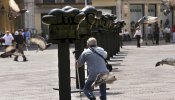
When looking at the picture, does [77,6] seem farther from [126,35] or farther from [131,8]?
[131,8]

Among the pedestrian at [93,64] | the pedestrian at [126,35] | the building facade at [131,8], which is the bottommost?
the pedestrian at [126,35]

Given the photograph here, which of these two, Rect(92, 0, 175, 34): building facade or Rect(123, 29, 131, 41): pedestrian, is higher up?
Rect(92, 0, 175, 34): building facade

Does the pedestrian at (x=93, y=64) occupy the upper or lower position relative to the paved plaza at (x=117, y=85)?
upper

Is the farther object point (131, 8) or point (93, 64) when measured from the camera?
point (131, 8)

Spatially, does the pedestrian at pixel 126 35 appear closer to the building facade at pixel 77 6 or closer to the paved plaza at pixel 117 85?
the building facade at pixel 77 6

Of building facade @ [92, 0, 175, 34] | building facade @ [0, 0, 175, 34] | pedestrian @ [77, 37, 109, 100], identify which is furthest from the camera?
building facade @ [92, 0, 175, 34]

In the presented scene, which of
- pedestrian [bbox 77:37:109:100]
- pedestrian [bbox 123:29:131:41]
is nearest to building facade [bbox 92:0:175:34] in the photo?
pedestrian [bbox 123:29:131:41]

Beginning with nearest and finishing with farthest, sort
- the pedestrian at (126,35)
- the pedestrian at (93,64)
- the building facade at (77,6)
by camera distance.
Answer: the pedestrian at (93,64)
the building facade at (77,6)
the pedestrian at (126,35)

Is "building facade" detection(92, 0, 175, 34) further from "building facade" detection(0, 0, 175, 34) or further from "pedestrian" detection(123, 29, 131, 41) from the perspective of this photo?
"pedestrian" detection(123, 29, 131, 41)

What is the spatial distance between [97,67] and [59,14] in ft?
9.39

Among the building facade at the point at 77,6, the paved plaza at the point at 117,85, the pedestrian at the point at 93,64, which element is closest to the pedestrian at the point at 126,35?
the building facade at the point at 77,6

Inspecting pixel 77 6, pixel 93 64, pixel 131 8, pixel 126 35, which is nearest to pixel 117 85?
pixel 93 64

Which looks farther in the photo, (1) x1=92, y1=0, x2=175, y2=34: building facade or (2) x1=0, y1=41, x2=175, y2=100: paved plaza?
(1) x1=92, y1=0, x2=175, y2=34: building facade

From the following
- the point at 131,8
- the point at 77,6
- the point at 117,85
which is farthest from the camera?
the point at 131,8
